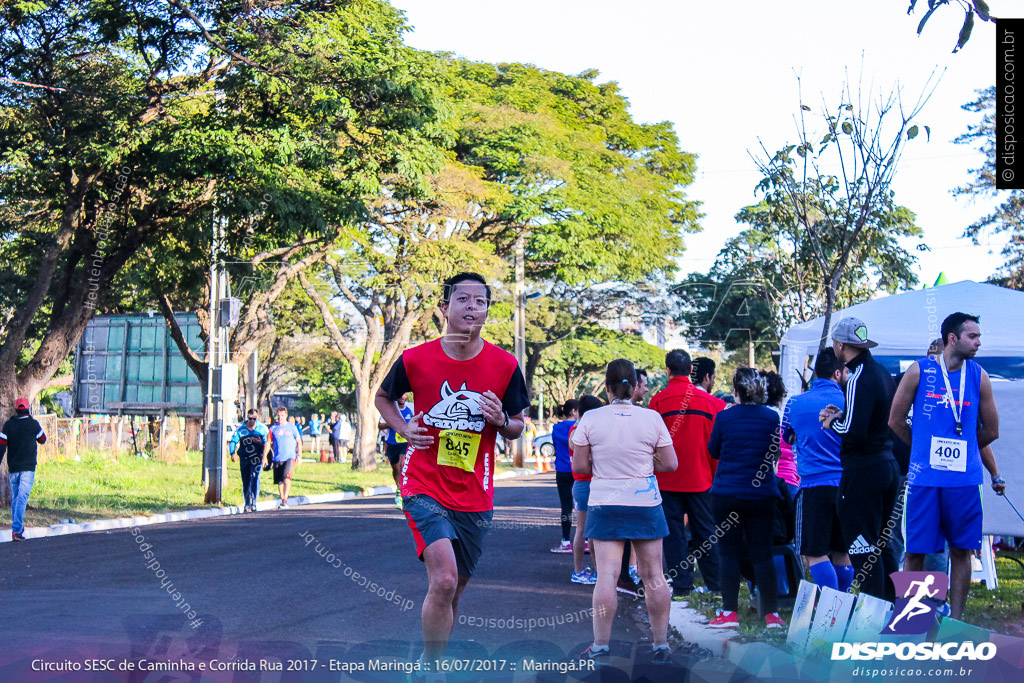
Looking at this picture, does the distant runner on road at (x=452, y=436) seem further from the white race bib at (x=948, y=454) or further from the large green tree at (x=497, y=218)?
the large green tree at (x=497, y=218)

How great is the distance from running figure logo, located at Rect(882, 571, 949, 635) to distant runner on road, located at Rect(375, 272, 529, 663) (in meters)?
1.98

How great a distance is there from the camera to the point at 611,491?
6758mm

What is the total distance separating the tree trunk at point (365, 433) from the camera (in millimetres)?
32562

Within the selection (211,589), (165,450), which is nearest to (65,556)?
(211,589)

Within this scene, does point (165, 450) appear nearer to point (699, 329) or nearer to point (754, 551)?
point (699, 329)

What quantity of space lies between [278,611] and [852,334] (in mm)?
4622

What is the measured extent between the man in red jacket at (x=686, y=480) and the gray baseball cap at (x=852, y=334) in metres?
1.78

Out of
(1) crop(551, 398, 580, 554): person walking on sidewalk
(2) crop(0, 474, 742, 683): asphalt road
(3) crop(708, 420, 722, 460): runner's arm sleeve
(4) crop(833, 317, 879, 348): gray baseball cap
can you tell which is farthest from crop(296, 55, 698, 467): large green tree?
(4) crop(833, 317, 879, 348): gray baseball cap

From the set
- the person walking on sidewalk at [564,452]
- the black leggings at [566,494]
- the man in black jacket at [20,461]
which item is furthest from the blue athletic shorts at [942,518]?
the man in black jacket at [20,461]

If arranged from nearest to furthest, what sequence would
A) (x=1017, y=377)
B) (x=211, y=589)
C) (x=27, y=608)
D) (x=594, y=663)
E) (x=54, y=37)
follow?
(x=594, y=663) → (x=27, y=608) → (x=211, y=589) → (x=1017, y=377) → (x=54, y=37)

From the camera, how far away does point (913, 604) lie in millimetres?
5254

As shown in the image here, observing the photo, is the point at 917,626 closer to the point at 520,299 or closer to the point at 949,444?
the point at 949,444

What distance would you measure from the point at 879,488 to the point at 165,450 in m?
33.6

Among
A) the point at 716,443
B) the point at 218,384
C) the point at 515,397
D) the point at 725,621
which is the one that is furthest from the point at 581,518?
the point at 218,384
